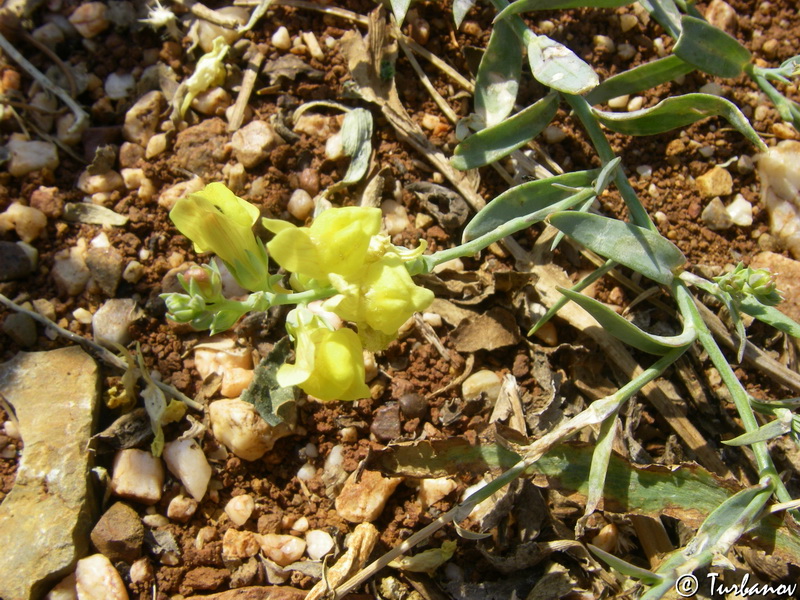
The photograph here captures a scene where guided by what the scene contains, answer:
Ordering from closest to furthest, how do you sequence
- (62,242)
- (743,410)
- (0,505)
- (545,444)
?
(545,444)
(743,410)
(0,505)
(62,242)

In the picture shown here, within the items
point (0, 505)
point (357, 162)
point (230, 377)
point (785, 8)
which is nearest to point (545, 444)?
point (230, 377)

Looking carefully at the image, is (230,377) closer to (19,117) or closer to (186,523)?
(186,523)

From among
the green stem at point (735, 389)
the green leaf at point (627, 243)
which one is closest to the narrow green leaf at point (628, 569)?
the green stem at point (735, 389)

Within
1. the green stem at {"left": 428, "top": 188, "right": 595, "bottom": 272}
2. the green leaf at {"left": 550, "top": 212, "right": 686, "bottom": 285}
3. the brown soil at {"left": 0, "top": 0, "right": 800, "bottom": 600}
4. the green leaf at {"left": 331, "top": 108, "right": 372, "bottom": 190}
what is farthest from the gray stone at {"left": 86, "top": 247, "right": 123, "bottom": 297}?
the green leaf at {"left": 550, "top": 212, "right": 686, "bottom": 285}

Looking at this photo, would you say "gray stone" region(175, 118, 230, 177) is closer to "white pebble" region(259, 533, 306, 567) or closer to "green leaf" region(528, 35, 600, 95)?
"green leaf" region(528, 35, 600, 95)

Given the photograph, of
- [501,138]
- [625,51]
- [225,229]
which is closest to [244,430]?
[225,229]

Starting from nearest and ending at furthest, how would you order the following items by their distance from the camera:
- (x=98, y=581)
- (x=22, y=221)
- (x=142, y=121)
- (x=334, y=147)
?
(x=98, y=581) < (x=22, y=221) < (x=334, y=147) < (x=142, y=121)

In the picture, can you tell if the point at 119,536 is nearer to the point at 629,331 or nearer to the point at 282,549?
the point at 282,549
